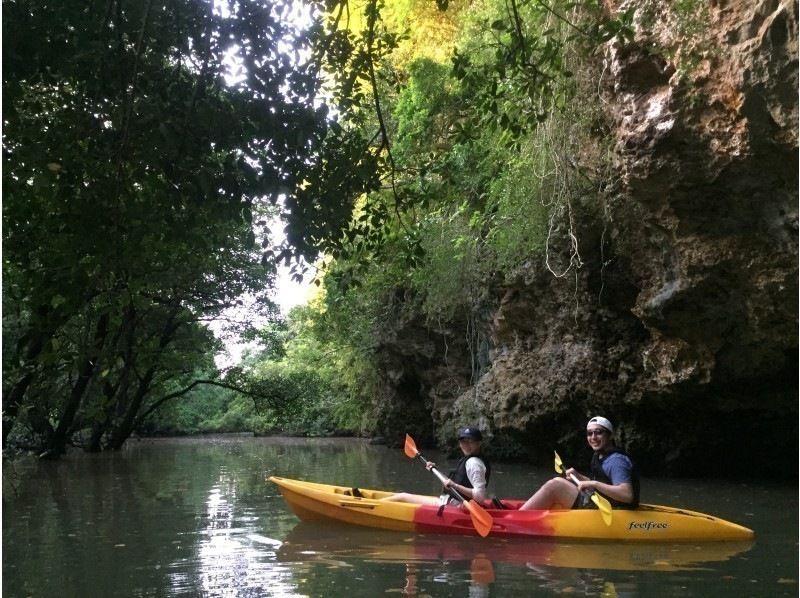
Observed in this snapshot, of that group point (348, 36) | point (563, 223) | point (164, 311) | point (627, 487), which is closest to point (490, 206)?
point (563, 223)

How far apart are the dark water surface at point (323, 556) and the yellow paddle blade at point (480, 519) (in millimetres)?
106

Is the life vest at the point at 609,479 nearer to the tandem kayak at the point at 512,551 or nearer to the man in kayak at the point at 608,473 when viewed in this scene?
the man in kayak at the point at 608,473

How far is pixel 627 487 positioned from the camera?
6.55 m

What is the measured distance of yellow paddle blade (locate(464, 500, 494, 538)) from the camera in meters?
6.72

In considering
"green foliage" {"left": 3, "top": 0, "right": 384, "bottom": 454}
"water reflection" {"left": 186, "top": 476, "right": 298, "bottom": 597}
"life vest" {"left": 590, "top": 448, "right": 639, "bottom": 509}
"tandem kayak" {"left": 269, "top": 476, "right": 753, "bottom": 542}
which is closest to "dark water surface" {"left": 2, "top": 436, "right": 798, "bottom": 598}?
"water reflection" {"left": 186, "top": 476, "right": 298, "bottom": 597}

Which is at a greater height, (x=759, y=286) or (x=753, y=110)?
(x=753, y=110)

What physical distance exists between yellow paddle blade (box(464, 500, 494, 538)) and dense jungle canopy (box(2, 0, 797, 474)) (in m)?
2.23

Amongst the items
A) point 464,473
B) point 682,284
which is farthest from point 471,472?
point 682,284

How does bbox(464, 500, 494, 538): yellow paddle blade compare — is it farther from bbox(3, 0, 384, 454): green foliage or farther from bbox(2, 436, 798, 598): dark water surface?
A: bbox(3, 0, 384, 454): green foliage

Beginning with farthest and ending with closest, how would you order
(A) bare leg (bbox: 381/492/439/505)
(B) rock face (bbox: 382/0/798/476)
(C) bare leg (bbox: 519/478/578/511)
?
1. (B) rock face (bbox: 382/0/798/476)
2. (A) bare leg (bbox: 381/492/439/505)
3. (C) bare leg (bbox: 519/478/578/511)

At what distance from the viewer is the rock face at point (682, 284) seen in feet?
26.2

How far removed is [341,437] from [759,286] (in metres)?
24.0

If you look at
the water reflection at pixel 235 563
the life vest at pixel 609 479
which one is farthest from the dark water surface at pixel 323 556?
the life vest at pixel 609 479

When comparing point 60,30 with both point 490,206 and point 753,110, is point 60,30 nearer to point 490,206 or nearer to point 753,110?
point 753,110
